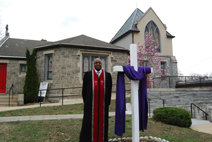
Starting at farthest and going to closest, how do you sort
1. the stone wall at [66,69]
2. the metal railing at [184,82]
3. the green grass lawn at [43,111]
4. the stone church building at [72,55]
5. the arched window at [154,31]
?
1. the arched window at [154,31]
2. the metal railing at [184,82]
3. the stone church building at [72,55]
4. the stone wall at [66,69]
5. the green grass lawn at [43,111]

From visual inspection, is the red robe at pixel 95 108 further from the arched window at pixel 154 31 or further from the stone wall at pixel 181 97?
the arched window at pixel 154 31

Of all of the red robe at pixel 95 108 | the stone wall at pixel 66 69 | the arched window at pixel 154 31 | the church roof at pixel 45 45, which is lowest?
the red robe at pixel 95 108

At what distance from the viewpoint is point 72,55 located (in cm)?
1200

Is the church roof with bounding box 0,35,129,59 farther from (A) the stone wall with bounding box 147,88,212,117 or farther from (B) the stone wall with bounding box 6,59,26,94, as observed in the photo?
(A) the stone wall with bounding box 147,88,212,117

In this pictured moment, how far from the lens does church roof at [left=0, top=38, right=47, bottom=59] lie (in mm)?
13989

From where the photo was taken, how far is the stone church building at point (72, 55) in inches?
467

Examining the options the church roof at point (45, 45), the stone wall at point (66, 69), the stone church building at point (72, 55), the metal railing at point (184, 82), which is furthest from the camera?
the metal railing at point (184, 82)

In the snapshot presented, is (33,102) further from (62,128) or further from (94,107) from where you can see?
(94,107)

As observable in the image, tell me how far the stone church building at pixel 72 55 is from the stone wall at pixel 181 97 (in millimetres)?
3891

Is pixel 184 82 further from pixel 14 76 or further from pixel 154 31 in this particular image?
pixel 14 76

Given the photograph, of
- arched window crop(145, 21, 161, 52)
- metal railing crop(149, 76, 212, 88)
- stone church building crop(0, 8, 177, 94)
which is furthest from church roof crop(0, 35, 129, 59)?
arched window crop(145, 21, 161, 52)

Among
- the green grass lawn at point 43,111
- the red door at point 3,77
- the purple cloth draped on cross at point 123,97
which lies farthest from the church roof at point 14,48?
the purple cloth draped on cross at point 123,97

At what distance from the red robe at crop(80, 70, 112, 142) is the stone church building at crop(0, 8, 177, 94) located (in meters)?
8.62

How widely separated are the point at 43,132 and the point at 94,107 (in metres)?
2.06
